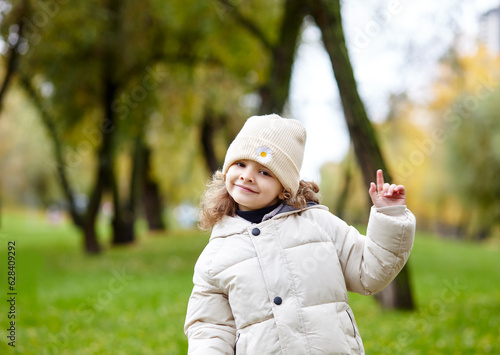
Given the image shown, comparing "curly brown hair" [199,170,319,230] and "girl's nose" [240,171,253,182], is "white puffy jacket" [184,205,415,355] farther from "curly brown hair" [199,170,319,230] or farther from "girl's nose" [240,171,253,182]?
"girl's nose" [240,171,253,182]

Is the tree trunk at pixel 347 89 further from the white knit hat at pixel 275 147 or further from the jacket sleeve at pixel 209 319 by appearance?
the jacket sleeve at pixel 209 319

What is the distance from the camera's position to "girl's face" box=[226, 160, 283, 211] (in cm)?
243

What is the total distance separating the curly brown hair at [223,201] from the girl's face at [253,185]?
66 mm

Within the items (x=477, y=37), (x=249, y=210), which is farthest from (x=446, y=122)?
(x=249, y=210)

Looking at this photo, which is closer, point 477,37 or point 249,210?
point 249,210

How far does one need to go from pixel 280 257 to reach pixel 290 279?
10cm

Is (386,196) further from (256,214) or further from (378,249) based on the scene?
(256,214)

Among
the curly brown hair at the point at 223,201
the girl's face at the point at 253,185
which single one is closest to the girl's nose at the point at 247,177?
the girl's face at the point at 253,185

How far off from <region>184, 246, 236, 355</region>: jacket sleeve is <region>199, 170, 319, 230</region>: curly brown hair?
218mm

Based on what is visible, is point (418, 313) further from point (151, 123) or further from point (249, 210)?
point (151, 123)

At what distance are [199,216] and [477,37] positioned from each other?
32.7 ft

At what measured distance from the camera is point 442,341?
18.0 feet

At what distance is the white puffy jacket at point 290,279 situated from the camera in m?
2.19

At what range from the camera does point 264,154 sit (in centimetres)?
240
